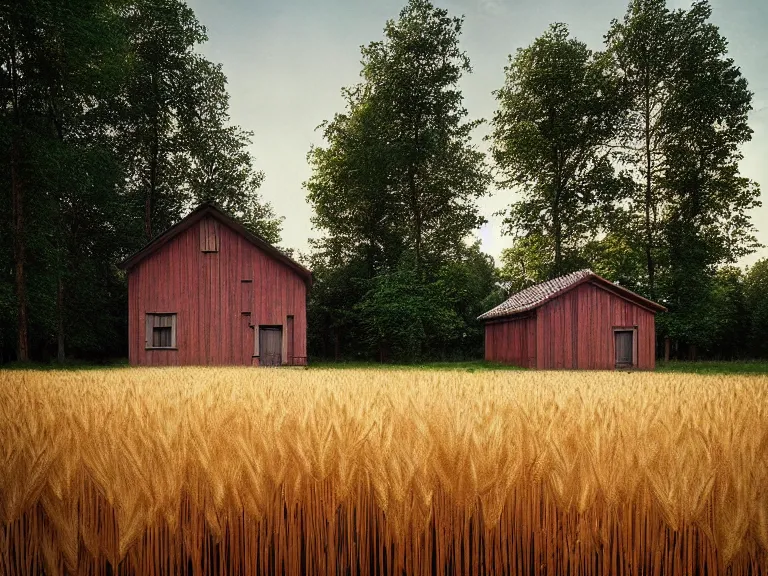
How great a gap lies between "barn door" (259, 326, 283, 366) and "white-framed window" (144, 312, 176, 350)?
4.06m

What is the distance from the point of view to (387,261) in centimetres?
3606

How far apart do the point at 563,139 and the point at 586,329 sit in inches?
635

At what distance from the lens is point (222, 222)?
22.5 metres

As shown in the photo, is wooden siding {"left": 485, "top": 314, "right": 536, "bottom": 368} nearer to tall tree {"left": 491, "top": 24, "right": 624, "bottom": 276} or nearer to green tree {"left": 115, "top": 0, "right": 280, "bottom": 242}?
tall tree {"left": 491, "top": 24, "right": 624, "bottom": 276}

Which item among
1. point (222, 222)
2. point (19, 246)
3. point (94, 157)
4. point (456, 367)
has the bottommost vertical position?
point (456, 367)

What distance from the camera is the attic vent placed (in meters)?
22.1

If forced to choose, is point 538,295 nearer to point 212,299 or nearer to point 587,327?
point 587,327

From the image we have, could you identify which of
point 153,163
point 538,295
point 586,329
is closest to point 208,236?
point 153,163

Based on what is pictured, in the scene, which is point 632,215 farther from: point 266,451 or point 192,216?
point 266,451

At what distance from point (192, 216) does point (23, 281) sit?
26.5ft

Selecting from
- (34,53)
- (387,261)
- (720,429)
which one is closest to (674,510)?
(720,429)

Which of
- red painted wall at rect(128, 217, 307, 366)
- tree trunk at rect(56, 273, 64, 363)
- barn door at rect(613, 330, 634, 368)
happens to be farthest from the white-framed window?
barn door at rect(613, 330, 634, 368)

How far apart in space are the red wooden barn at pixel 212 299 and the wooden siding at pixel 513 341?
11655 millimetres

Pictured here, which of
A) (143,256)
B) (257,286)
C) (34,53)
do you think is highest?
(34,53)
